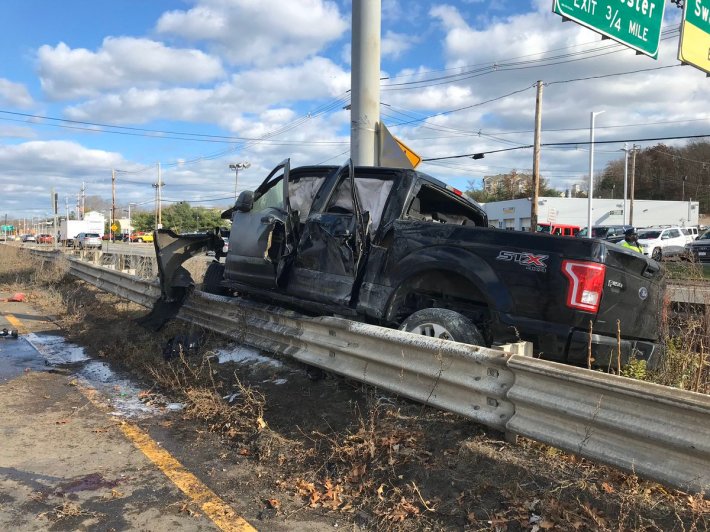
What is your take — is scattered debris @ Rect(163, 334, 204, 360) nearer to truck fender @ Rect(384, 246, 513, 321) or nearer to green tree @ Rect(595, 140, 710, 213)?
truck fender @ Rect(384, 246, 513, 321)

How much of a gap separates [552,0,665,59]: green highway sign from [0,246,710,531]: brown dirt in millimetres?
5619

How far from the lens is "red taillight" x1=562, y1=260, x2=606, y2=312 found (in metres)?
3.56

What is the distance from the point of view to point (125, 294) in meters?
9.44

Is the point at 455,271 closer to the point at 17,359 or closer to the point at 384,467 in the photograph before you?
the point at 384,467

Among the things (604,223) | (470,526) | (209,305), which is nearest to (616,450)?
(470,526)

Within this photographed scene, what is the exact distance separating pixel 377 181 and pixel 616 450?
3280 millimetres

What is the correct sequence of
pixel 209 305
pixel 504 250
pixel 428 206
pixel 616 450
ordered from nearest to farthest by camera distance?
pixel 616 450, pixel 504 250, pixel 428 206, pixel 209 305

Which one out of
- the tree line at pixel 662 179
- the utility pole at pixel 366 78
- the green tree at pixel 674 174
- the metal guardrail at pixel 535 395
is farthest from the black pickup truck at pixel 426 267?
the green tree at pixel 674 174

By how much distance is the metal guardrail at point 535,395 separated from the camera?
244 centimetres

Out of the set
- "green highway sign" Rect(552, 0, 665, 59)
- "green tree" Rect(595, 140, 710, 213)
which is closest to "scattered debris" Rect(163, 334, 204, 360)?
"green highway sign" Rect(552, 0, 665, 59)

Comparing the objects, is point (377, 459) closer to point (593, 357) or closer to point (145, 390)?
point (593, 357)

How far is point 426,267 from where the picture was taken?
430cm

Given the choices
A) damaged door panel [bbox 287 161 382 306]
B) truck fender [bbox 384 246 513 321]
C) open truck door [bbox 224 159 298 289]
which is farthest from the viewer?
open truck door [bbox 224 159 298 289]

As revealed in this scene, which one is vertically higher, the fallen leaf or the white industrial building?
the white industrial building
